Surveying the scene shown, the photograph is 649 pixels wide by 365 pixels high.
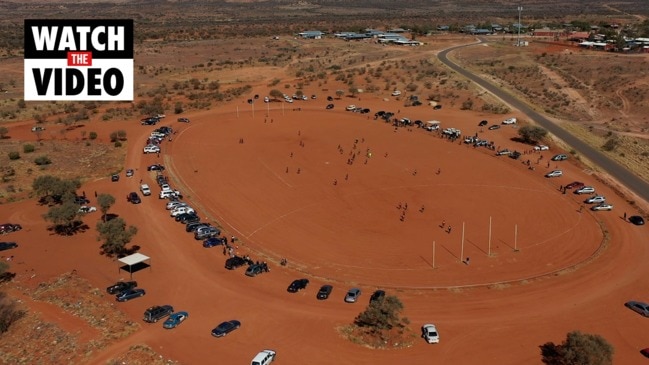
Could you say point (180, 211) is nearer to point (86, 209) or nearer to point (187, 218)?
point (187, 218)

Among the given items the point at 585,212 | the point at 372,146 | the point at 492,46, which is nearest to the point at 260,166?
the point at 372,146

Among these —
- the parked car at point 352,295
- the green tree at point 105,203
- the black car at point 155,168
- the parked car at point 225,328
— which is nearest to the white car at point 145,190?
the green tree at point 105,203

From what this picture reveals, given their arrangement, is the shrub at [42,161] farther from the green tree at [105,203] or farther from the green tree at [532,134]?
the green tree at [532,134]

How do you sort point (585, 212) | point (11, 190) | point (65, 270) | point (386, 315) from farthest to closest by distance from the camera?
1. point (11, 190)
2. point (585, 212)
3. point (65, 270)
4. point (386, 315)

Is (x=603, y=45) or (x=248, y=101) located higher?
(x=603, y=45)

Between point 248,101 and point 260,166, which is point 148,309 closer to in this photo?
point 260,166
